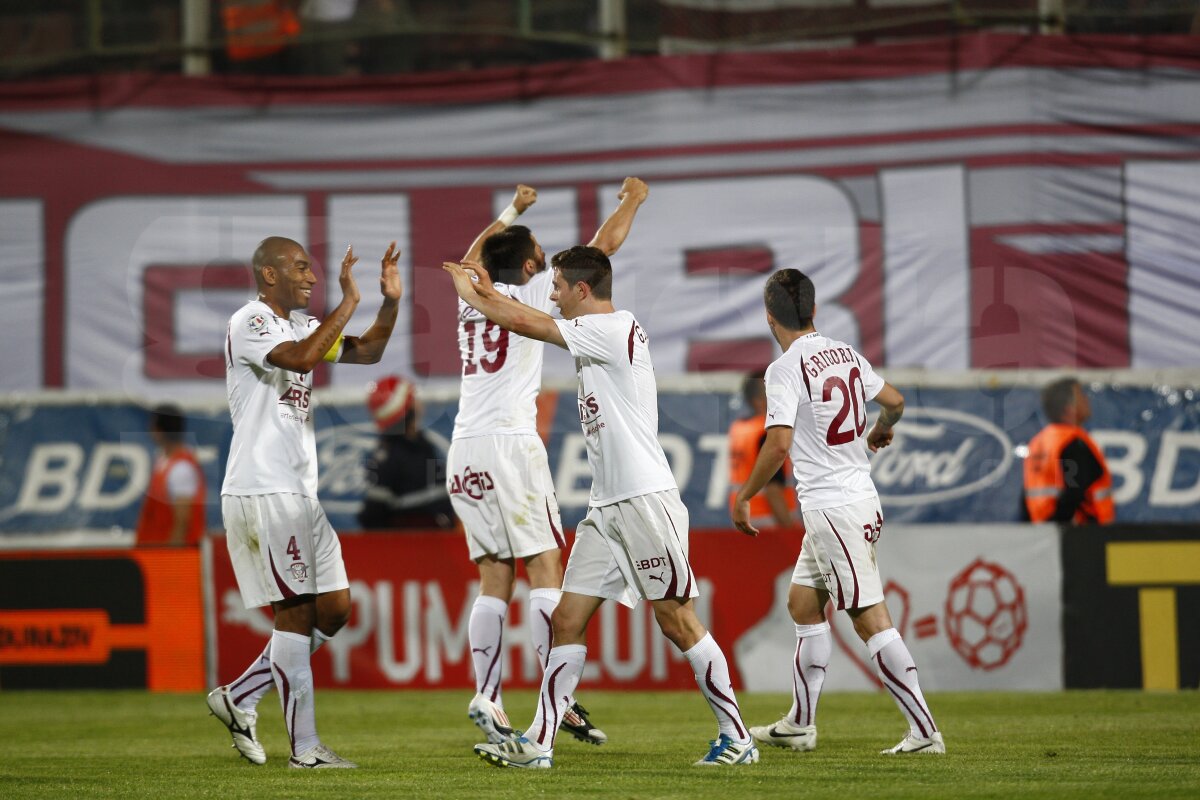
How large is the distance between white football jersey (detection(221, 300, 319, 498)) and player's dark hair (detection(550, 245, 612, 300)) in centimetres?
137

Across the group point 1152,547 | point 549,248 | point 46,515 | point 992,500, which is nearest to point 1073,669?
point 1152,547

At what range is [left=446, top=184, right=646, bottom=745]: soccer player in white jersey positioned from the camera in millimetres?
8023

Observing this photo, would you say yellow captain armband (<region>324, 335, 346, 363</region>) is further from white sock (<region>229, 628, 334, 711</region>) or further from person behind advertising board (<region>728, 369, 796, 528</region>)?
person behind advertising board (<region>728, 369, 796, 528</region>)

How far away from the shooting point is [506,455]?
317 inches

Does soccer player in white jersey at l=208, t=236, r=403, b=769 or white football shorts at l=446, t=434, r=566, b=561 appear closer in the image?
soccer player in white jersey at l=208, t=236, r=403, b=769

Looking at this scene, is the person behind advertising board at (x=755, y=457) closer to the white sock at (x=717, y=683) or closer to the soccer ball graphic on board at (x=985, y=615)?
the soccer ball graphic on board at (x=985, y=615)

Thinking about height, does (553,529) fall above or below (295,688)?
above

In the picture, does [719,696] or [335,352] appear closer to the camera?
[719,696]

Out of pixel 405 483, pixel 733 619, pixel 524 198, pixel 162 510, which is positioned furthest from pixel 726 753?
pixel 162 510

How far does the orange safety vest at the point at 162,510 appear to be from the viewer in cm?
1328

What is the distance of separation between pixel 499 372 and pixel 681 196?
716 centimetres

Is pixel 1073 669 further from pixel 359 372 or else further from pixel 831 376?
pixel 359 372

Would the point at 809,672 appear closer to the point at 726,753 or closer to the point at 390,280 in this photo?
the point at 726,753

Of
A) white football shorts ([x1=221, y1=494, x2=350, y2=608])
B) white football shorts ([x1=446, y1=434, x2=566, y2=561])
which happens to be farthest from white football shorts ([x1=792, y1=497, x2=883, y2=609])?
white football shorts ([x1=221, y1=494, x2=350, y2=608])
